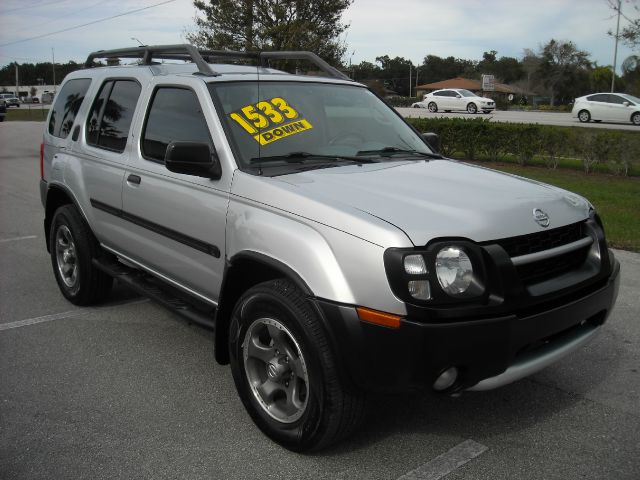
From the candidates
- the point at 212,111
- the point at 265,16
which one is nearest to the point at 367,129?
the point at 212,111

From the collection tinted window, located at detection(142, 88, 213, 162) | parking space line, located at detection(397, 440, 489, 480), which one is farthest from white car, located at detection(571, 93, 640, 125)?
parking space line, located at detection(397, 440, 489, 480)

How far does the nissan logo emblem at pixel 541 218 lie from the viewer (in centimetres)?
315

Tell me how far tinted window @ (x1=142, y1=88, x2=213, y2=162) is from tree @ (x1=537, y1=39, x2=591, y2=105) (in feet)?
289

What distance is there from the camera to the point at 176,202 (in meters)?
3.94

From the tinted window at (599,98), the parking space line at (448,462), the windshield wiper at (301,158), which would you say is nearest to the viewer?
the parking space line at (448,462)

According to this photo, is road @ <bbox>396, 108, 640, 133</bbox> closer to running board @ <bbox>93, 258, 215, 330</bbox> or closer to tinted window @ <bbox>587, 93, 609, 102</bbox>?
tinted window @ <bbox>587, 93, 609, 102</bbox>

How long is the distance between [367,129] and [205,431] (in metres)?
2.17

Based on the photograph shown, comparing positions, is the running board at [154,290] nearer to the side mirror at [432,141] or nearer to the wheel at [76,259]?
the wheel at [76,259]

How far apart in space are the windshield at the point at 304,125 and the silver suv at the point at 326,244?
1 centimetres

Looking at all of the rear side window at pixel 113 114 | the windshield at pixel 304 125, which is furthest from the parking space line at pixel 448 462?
the rear side window at pixel 113 114

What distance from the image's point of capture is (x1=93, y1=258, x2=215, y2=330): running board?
390 centimetres

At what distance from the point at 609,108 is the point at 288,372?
93.0 feet

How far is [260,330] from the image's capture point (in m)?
3.33

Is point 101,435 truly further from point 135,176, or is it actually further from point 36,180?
point 36,180
